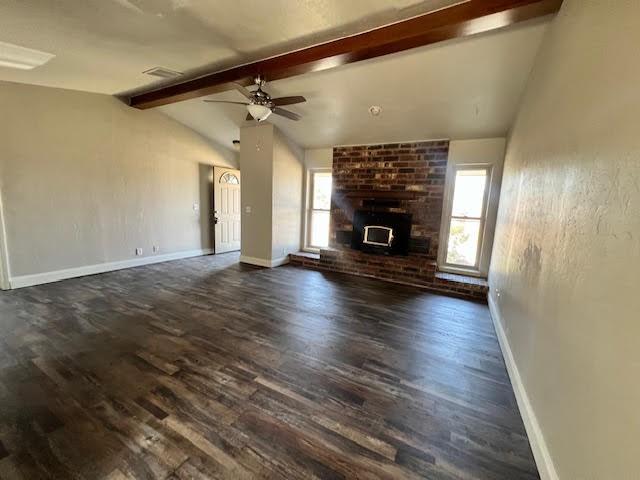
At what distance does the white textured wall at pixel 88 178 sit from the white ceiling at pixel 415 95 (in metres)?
0.79

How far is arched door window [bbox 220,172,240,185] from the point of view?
613 centimetres

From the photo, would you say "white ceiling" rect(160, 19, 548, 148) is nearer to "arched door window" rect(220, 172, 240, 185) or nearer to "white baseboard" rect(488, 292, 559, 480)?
"arched door window" rect(220, 172, 240, 185)

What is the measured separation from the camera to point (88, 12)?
2.10m

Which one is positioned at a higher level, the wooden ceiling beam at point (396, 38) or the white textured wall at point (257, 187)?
the wooden ceiling beam at point (396, 38)

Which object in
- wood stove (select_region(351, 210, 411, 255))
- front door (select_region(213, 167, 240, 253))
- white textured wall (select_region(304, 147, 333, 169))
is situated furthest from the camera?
front door (select_region(213, 167, 240, 253))

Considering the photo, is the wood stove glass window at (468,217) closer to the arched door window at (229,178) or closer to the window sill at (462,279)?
the window sill at (462,279)

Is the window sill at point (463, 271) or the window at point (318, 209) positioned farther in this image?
the window at point (318, 209)

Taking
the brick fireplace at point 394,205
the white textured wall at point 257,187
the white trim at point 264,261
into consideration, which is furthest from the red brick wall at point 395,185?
the white textured wall at point 257,187

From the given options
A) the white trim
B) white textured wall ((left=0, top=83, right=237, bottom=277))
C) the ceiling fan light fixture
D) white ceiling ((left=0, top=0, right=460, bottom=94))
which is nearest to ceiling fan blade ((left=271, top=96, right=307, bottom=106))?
the ceiling fan light fixture

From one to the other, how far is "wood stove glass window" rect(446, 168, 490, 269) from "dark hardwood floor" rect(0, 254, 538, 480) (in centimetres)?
127

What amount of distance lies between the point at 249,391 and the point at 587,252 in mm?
2079

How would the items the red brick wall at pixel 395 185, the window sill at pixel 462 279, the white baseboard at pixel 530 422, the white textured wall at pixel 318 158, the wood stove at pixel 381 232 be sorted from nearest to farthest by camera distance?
the white baseboard at pixel 530 422, the window sill at pixel 462 279, the red brick wall at pixel 395 185, the wood stove at pixel 381 232, the white textured wall at pixel 318 158

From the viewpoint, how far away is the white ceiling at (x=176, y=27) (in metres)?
2.06

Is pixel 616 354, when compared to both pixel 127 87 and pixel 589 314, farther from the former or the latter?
pixel 127 87
